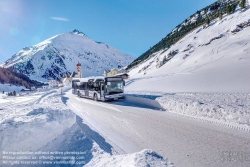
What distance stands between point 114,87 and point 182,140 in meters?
14.1

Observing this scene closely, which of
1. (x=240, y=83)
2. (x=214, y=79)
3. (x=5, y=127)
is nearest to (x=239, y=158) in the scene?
(x=5, y=127)

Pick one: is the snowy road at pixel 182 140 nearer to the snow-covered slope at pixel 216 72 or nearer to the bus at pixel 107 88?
the bus at pixel 107 88

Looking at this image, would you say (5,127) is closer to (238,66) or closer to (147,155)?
(147,155)

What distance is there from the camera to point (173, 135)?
7691mm

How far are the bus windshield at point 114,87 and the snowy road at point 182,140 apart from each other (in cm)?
980

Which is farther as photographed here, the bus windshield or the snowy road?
the bus windshield

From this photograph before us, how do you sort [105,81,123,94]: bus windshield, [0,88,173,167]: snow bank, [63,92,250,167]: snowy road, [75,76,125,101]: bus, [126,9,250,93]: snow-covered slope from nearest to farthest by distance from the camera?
1. [63,92,250,167]: snowy road
2. [0,88,173,167]: snow bank
3. [75,76,125,101]: bus
4. [105,81,123,94]: bus windshield
5. [126,9,250,93]: snow-covered slope

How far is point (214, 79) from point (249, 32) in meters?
31.8

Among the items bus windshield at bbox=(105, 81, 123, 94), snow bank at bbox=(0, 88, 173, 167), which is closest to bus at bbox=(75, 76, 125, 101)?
bus windshield at bbox=(105, 81, 123, 94)

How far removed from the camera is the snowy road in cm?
552

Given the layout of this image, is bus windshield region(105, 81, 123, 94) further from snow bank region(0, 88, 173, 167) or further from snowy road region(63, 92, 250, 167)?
snow bank region(0, 88, 173, 167)

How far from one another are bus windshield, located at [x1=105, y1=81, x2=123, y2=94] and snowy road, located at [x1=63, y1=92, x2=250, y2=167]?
9.80 meters

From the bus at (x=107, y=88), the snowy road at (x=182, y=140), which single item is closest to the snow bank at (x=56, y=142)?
the snowy road at (x=182, y=140)

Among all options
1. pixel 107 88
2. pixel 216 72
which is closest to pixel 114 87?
pixel 107 88
